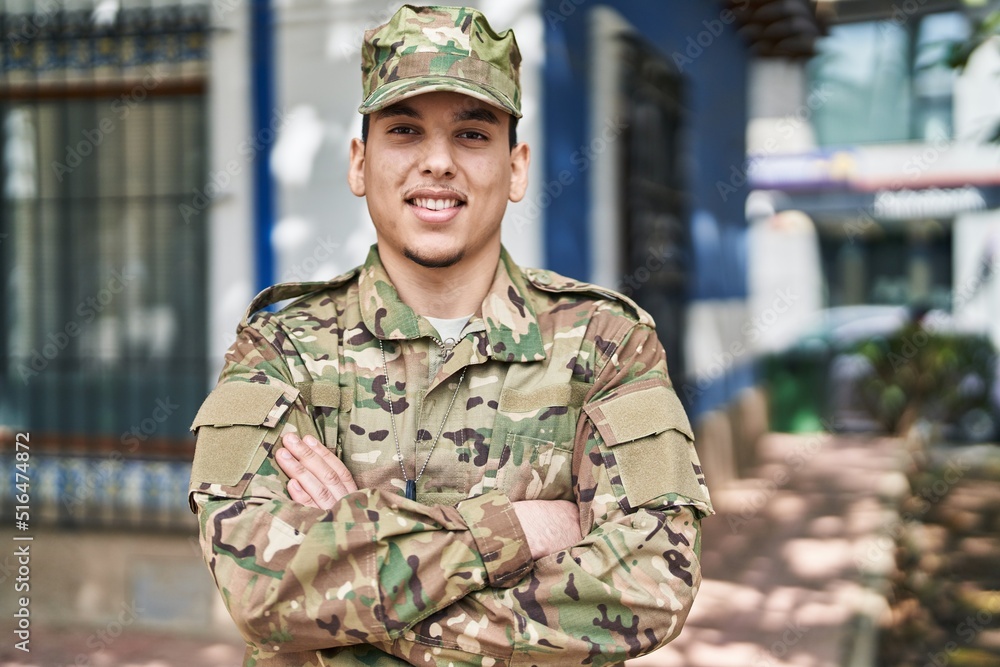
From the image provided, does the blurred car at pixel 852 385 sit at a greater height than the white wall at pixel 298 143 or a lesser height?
lesser

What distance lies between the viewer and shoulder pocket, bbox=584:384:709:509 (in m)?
1.73

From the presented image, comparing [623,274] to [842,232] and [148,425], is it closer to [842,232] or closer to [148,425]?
[148,425]

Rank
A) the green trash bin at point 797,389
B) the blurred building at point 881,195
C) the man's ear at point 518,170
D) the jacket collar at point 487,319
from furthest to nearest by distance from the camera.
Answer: the blurred building at point 881,195 < the green trash bin at point 797,389 < the man's ear at point 518,170 < the jacket collar at point 487,319

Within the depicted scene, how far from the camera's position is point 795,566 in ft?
19.0

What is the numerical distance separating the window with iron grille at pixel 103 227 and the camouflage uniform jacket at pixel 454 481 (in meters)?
3.42

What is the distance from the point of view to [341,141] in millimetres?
4660

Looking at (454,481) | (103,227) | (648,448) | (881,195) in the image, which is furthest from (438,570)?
(881,195)

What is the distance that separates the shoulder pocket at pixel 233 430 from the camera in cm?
170

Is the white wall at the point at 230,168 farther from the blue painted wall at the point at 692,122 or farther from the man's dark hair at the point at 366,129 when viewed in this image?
the man's dark hair at the point at 366,129

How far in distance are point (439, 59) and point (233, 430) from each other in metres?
0.74

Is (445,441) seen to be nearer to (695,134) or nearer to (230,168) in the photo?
(230,168)

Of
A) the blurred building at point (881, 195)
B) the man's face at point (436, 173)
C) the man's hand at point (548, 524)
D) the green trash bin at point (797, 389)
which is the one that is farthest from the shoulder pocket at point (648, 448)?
the blurred building at point (881, 195)

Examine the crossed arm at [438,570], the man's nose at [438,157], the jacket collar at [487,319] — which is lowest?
the crossed arm at [438,570]

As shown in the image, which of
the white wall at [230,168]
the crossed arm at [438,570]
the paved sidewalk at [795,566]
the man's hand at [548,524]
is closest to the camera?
the crossed arm at [438,570]
